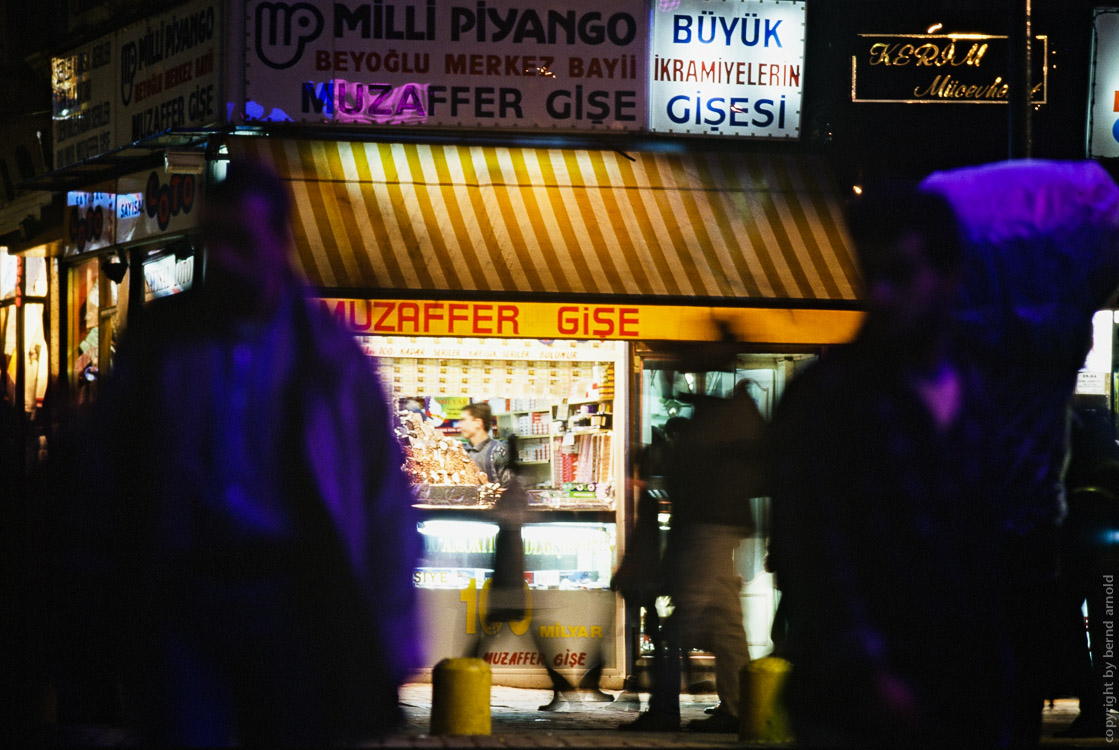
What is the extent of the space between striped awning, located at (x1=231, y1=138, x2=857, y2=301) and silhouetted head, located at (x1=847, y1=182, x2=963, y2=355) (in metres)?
7.35

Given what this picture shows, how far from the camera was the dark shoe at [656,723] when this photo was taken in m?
8.29

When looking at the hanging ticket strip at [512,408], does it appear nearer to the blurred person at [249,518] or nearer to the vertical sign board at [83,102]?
Answer: the vertical sign board at [83,102]

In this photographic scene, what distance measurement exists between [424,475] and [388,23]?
3409 mm

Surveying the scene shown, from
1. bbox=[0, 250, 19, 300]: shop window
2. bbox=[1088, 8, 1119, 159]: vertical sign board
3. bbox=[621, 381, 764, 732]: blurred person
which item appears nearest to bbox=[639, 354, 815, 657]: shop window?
bbox=[621, 381, 764, 732]: blurred person

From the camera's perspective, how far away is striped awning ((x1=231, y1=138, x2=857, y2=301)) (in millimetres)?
10250

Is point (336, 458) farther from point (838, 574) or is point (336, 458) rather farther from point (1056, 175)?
point (1056, 175)

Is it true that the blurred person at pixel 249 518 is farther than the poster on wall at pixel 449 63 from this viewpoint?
No

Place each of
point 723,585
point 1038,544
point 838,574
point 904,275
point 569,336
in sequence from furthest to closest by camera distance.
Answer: point 569,336, point 723,585, point 1038,544, point 904,275, point 838,574

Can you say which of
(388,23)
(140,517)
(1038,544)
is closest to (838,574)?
(140,517)

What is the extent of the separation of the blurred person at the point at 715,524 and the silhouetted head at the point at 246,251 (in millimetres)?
5207

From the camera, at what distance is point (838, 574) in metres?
2.70

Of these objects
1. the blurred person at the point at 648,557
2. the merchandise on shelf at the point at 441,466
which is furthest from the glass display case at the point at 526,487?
the blurred person at the point at 648,557

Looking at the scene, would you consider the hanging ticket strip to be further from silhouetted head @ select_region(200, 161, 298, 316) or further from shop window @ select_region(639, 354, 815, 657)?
silhouetted head @ select_region(200, 161, 298, 316)

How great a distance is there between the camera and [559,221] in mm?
10656
